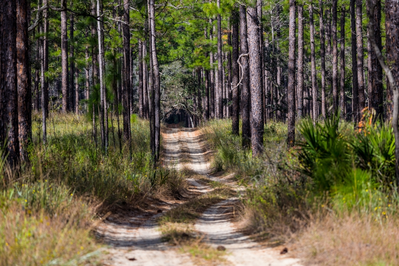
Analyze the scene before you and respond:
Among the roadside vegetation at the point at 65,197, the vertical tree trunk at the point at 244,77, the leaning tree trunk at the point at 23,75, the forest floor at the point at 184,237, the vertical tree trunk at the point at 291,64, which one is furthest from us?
the vertical tree trunk at the point at 244,77

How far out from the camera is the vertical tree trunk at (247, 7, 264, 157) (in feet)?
49.1

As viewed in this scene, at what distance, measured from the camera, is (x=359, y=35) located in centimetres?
2242

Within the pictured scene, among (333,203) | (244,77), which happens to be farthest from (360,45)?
(333,203)

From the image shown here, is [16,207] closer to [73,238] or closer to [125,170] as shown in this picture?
[73,238]

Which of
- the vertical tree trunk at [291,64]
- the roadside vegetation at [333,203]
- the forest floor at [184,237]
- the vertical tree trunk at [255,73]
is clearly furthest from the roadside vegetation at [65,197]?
the vertical tree trunk at [291,64]

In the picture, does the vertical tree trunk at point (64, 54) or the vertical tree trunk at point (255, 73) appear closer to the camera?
the vertical tree trunk at point (255, 73)

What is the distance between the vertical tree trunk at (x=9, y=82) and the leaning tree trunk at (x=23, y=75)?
0.96 m

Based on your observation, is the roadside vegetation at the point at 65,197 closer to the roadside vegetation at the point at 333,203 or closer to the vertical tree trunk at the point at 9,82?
the vertical tree trunk at the point at 9,82

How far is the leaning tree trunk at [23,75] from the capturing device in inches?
348

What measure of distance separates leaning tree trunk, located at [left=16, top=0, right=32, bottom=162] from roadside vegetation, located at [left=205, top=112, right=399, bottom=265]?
17.0 ft

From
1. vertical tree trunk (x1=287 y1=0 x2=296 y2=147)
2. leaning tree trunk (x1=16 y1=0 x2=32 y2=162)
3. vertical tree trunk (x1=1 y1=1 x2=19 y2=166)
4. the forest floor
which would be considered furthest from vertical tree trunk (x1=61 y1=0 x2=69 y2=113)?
vertical tree trunk (x1=1 y1=1 x2=19 y2=166)

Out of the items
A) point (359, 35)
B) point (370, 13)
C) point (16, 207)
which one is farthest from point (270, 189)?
point (359, 35)

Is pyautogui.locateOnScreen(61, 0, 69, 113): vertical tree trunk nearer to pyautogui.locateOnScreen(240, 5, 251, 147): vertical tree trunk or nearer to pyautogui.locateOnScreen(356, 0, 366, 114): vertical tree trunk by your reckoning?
pyautogui.locateOnScreen(240, 5, 251, 147): vertical tree trunk

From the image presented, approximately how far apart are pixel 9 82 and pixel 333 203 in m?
6.07
